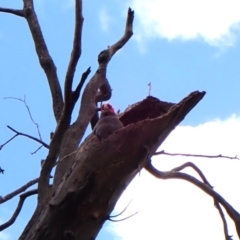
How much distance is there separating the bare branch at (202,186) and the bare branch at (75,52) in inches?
19.1

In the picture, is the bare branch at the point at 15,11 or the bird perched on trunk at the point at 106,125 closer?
the bird perched on trunk at the point at 106,125

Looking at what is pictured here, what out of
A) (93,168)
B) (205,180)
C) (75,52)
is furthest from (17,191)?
(93,168)

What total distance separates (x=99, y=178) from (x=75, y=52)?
0.88 m

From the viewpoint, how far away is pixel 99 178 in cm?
156

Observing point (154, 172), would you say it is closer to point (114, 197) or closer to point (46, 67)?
point (114, 197)

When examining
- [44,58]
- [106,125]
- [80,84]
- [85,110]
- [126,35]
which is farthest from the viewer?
[126,35]

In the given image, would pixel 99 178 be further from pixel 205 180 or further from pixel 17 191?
pixel 17 191

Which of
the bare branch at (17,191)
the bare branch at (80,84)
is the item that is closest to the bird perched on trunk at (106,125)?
the bare branch at (80,84)

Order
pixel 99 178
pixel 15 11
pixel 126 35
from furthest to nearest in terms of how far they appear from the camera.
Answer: pixel 15 11 < pixel 126 35 < pixel 99 178

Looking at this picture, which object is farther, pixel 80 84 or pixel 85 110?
pixel 85 110

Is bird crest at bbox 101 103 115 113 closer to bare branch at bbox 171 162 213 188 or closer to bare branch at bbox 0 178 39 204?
bare branch at bbox 171 162 213 188

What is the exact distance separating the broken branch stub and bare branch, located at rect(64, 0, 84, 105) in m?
0.35

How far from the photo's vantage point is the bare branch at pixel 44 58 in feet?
8.39

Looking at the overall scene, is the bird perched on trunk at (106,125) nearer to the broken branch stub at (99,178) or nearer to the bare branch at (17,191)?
the broken branch stub at (99,178)
